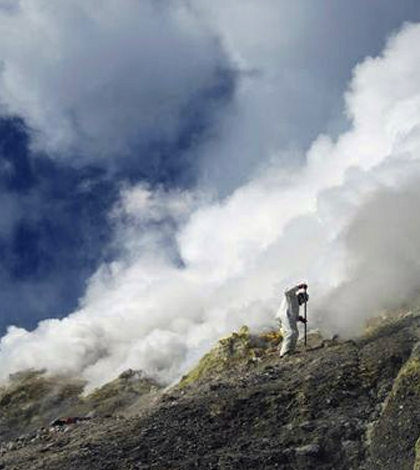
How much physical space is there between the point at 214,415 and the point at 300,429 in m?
2.47

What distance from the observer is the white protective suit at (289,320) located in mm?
27609

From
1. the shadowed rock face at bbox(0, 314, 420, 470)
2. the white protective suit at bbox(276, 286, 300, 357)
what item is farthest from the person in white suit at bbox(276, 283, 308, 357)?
the shadowed rock face at bbox(0, 314, 420, 470)

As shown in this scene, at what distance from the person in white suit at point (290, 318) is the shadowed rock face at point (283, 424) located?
83.8 inches

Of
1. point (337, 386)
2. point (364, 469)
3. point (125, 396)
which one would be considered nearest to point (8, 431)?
point (125, 396)

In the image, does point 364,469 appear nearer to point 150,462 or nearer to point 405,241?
point 150,462

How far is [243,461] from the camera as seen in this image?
19.1 metres

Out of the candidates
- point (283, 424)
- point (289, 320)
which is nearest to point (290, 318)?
point (289, 320)

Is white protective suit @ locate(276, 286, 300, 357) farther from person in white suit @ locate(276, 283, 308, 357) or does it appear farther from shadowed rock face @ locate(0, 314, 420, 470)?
shadowed rock face @ locate(0, 314, 420, 470)

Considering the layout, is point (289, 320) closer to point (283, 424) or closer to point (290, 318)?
point (290, 318)

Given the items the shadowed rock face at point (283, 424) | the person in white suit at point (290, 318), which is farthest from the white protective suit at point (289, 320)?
the shadowed rock face at point (283, 424)

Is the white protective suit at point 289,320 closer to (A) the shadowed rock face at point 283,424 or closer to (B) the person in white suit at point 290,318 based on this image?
(B) the person in white suit at point 290,318

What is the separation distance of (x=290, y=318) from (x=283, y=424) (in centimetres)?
746

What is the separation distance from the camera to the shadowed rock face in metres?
19.0

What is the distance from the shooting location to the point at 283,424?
2073 centimetres
